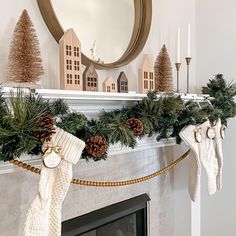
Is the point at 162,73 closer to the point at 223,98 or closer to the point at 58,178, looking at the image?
the point at 223,98

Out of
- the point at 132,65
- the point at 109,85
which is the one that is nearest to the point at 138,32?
the point at 132,65

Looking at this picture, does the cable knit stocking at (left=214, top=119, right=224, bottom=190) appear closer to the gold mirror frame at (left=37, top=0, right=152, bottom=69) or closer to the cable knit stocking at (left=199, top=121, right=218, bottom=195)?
the cable knit stocking at (left=199, top=121, right=218, bottom=195)

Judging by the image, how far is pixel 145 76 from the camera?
4.73ft

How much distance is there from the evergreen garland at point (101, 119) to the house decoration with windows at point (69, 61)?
12cm

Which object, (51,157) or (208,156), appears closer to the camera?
(51,157)

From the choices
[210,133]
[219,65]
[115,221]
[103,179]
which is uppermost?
[219,65]

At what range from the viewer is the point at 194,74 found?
6.88ft

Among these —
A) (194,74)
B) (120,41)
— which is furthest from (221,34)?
(120,41)

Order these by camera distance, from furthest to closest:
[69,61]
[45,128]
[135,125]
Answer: [135,125], [69,61], [45,128]

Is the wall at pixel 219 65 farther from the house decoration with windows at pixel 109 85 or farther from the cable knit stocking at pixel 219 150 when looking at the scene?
the house decoration with windows at pixel 109 85

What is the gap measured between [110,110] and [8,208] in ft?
1.78

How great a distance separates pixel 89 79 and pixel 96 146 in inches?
11.8

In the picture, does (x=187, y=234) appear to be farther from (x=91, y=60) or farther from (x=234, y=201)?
(x=91, y=60)

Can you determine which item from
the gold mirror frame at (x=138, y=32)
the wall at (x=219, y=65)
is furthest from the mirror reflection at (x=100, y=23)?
the wall at (x=219, y=65)
